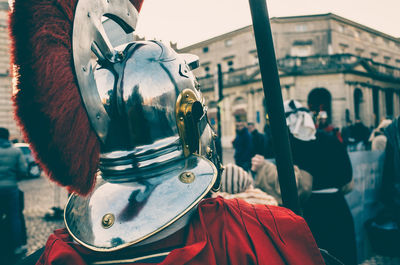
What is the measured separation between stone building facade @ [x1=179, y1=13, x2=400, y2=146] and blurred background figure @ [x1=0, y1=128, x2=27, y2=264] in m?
17.3

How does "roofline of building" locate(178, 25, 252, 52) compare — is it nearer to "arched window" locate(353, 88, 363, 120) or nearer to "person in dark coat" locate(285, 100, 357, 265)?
"arched window" locate(353, 88, 363, 120)

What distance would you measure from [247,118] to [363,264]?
21.9 m

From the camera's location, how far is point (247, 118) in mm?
25047

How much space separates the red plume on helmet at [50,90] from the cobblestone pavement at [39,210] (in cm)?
414

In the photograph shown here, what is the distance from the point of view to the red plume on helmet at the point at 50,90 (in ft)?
2.55

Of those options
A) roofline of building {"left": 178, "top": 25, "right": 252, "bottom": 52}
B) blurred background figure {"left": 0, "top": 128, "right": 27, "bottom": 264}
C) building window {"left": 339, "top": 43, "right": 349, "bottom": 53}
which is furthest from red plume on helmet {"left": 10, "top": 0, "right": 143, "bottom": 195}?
building window {"left": 339, "top": 43, "right": 349, "bottom": 53}

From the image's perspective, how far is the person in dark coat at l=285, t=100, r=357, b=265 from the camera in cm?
252

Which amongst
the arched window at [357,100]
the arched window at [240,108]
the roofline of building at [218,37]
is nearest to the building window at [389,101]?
the arched window at [357,100]

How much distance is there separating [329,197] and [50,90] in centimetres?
253

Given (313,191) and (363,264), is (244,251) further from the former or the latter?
(363,264)

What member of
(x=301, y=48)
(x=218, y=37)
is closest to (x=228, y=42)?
(x=218, y=37)

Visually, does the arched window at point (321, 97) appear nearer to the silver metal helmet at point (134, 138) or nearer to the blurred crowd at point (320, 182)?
the blurred crowd at point (320, 182)

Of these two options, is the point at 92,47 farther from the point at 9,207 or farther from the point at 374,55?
the point at 374,55

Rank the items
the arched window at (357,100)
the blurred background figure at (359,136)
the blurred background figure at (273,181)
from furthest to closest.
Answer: the arched window at (357,100) → the blurred background figure at (359,136) → the blurred background figure at (273,181)
